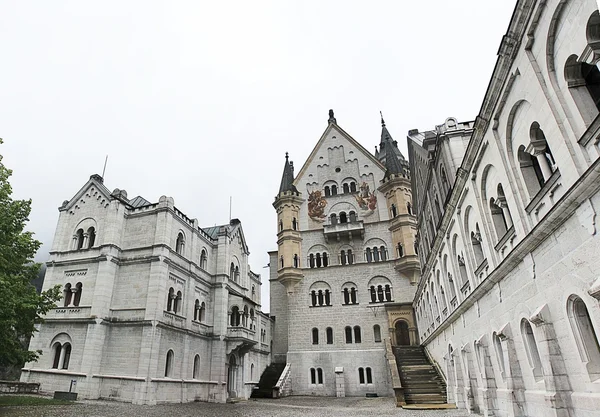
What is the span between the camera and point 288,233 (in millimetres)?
40188

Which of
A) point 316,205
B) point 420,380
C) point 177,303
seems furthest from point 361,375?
point 316,205

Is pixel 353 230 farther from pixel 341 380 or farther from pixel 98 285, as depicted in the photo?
pixel 98 285

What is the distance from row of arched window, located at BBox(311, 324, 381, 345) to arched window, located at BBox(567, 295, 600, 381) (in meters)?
29.7

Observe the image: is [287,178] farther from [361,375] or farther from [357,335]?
[361,375]

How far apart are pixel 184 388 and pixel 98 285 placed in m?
10.5

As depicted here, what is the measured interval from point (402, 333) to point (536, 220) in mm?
28988

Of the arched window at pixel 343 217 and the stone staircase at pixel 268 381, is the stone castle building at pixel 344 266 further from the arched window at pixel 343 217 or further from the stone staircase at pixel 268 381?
the stone staircase at pixel 268 381

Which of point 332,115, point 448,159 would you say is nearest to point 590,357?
point 448,159

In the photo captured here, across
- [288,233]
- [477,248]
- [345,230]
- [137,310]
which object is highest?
[288,233]

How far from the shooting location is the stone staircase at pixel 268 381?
36.4 metres

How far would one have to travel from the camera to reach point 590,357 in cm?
702

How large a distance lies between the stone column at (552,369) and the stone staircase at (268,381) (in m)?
31.7

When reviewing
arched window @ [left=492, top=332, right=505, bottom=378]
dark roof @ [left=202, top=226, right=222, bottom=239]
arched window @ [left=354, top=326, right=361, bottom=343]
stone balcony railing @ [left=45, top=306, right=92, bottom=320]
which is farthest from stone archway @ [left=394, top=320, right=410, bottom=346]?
stone balcony railing @ [left=45, top=306, right=92, bottom=320]

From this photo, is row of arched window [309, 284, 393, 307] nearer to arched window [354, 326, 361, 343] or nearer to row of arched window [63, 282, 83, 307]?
arched window [354, 326, 361, 343]
